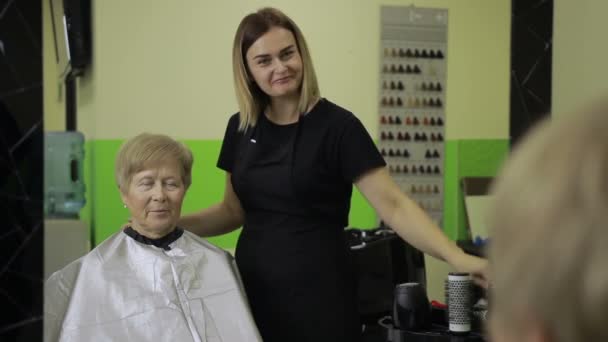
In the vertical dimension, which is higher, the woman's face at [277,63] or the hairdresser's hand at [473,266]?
the woman's face at [277,63]

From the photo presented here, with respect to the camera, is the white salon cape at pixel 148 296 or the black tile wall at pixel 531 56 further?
the black tile wall at pixel 531 56

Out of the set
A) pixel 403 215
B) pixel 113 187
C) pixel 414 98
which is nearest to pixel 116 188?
pixel 113 187

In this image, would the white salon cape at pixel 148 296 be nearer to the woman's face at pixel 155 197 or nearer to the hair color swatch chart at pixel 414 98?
the woman's face at pixel 155 197

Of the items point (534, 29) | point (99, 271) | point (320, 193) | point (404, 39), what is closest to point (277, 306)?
point (320, 193)

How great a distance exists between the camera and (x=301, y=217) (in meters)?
2.13

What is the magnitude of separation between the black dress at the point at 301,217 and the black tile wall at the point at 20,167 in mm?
665

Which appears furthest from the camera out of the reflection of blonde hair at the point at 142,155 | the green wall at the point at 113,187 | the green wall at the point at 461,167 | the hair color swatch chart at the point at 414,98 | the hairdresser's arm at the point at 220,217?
the green wall at the point at 461,167

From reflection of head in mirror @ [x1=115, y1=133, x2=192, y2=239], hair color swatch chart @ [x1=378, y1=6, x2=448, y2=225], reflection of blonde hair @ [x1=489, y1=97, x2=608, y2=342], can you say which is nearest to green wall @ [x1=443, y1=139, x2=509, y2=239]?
hair color swatch chart @ [x1=378, y1=6, x2=448, y2=225]

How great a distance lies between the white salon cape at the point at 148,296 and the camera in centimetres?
191

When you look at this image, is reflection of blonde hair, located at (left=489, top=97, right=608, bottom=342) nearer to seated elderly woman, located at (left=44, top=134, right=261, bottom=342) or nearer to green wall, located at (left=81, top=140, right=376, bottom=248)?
seated elderly woman, located at (left=44, top=134, right=261, bottom=342)

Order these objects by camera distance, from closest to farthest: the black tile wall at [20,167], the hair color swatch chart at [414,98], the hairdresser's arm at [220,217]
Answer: the black tile wall at [20,167]
the hairdresser's arm at [220,217]
the hair color swatch chart at [414,98]

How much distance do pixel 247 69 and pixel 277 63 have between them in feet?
0.37

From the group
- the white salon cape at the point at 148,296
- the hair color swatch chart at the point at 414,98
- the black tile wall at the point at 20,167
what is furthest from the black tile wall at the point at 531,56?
the black tile wall at the point at 20,167

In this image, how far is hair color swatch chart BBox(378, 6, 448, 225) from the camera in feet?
15.0
